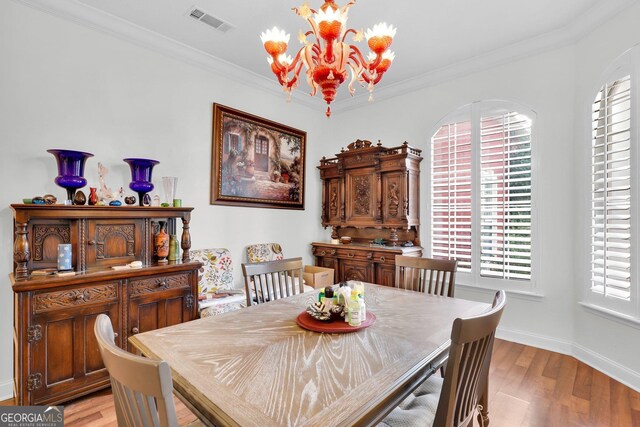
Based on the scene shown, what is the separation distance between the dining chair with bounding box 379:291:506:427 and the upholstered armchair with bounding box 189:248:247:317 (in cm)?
207

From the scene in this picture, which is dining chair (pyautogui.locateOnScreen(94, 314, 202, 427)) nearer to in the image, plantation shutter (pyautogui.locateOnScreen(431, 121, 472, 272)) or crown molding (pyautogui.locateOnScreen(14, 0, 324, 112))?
crown molding (pyautogui.locateOnScreen(14, 0, 324, 112))

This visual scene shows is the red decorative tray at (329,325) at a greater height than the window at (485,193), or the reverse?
the window at (485,193)

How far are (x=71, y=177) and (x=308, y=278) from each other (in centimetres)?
282

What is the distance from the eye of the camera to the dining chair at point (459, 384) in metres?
1.03

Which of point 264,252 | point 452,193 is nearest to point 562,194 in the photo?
point 452,193

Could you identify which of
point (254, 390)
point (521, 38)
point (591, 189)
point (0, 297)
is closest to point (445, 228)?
point (591, 189)

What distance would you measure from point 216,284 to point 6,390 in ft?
5.75

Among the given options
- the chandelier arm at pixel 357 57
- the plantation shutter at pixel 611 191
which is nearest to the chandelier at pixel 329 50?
the chandelier arm at pixel 357 57

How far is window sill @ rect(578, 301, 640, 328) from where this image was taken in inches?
97.4

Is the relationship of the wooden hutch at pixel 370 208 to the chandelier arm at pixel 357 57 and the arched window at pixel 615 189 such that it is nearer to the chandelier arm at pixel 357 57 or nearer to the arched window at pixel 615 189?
the arched window at pixel 615 189

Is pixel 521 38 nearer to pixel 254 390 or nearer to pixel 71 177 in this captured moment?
pixel 254 390

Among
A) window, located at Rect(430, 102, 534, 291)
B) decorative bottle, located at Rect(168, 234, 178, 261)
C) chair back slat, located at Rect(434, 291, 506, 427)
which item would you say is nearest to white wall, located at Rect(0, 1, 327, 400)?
decorative bottle, located at Rect(168, 234, 178, 261)

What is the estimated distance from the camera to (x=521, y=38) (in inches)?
129

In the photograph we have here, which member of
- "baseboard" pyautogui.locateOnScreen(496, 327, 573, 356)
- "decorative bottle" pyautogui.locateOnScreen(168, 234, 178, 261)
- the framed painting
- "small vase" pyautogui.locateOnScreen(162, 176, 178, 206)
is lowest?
"baseboard" pyautogui.locateOnScreen(496, 327, 573, 356)
